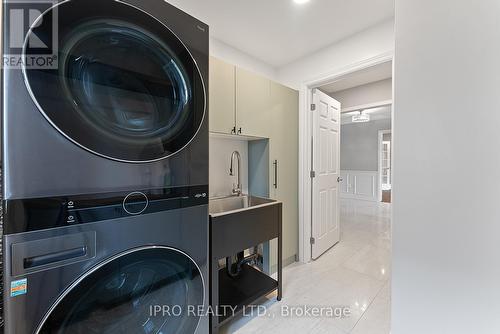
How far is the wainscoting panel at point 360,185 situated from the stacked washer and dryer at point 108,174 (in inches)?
244

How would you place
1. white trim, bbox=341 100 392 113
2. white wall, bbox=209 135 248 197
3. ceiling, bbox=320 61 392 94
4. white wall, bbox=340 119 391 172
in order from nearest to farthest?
white wall, bbox=209 135 248 197
ceiling, bbox=320 61 392 94
white trim, bbox=341 100 392 113
white wall, bbox=340 119 391 172

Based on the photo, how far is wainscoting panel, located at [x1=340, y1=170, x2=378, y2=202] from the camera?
591cm

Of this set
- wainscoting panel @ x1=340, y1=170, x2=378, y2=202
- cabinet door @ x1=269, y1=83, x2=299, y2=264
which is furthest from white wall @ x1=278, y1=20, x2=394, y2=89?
wainscoting panel @ x1=340, y1=170, x2=378, y2=202

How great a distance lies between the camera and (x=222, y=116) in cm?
172

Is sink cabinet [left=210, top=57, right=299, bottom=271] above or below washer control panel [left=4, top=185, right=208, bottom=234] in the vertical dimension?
above

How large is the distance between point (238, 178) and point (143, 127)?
1.47 metres

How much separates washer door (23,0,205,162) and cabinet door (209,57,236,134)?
70 centimetres

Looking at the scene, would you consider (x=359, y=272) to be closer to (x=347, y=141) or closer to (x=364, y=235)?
(x=364, y=235)

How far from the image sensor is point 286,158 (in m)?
2.32

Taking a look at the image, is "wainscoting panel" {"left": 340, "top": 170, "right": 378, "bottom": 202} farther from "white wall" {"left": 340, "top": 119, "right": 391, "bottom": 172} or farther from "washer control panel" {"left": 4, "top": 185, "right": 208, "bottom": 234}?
"washer control panel" {"left": 4, "top": 185, "right": 208, "bottom": 234}

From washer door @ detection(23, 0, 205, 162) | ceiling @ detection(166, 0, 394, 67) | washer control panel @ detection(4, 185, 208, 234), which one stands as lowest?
washer control panel @ detection(4, 185, 208, 234)

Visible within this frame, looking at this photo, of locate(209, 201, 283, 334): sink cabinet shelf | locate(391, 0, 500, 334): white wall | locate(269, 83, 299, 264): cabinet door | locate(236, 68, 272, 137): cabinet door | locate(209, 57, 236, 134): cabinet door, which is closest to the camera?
locate(391, 0, 500, 334): white wall

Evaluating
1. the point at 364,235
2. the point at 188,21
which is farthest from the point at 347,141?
the point at 188,21

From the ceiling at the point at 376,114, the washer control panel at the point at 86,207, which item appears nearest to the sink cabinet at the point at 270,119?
the washer control panel at the point at 86,207
